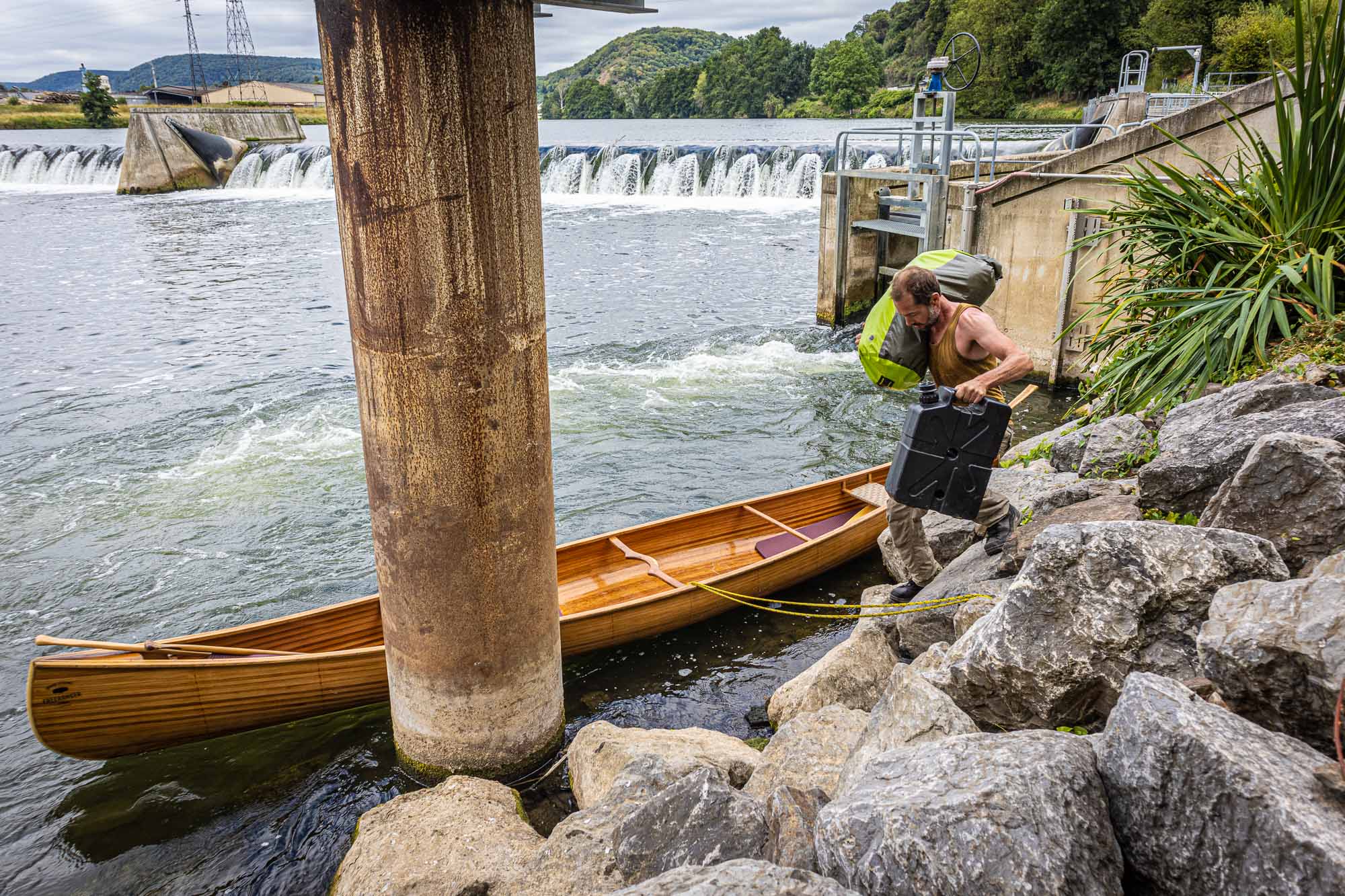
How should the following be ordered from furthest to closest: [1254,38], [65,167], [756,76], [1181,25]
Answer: [756,76] → [1181,25] → [65,167] → [1254,38]

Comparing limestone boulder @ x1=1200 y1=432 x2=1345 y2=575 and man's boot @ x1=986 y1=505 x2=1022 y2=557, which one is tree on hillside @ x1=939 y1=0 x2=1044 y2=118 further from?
limestone boulder @ x1=1200 y1=432 x2=1345 y2=575

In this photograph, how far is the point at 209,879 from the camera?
4.65 meters

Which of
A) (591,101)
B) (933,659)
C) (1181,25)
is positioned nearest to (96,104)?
(591,101)

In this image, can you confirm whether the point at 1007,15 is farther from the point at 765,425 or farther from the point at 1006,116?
the point at 765,425

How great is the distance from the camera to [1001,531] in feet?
17.6

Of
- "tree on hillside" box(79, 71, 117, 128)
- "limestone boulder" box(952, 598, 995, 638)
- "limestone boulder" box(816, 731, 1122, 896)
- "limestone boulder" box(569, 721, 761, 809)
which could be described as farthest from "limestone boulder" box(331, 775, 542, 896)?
"tree on hillside" box(79, 71, 117, 128)

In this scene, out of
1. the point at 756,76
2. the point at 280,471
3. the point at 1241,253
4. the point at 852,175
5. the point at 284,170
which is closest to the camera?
the point at 1241,253

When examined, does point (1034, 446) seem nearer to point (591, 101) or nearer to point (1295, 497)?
point (1295, 497)

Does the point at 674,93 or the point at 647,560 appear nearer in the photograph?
the point at 647,560

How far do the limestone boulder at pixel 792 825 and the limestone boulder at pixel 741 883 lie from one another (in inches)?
20.8

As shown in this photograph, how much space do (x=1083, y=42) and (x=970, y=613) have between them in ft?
192

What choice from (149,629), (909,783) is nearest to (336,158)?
(909,783)

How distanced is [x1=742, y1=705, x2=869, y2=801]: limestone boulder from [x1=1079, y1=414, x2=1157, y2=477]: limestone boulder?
7.49 feet

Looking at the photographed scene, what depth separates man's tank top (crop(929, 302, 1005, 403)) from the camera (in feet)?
16.5
